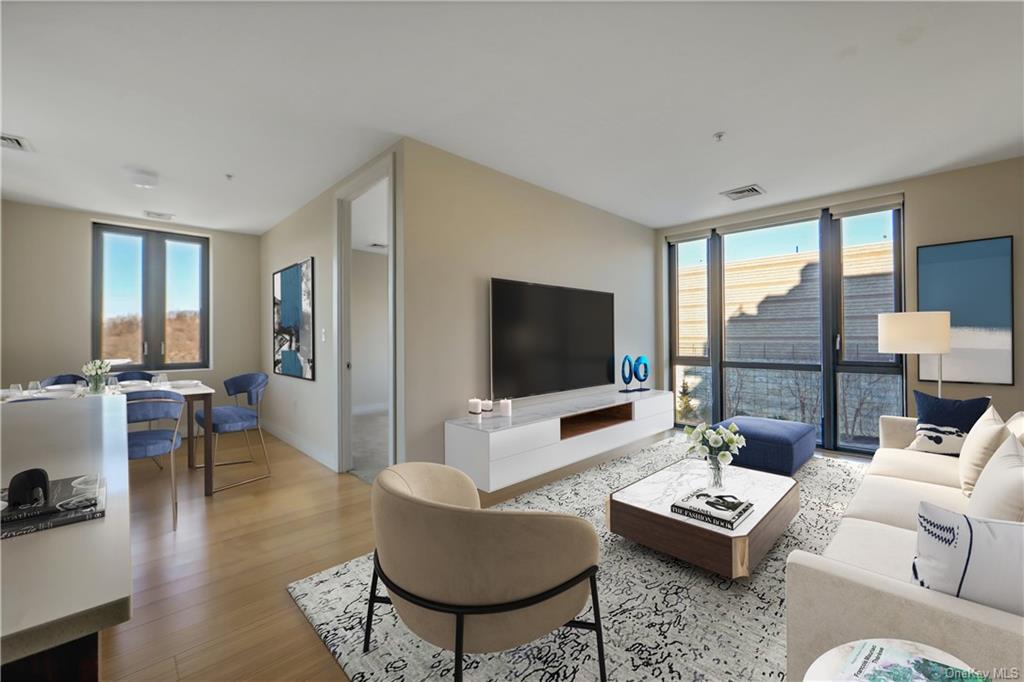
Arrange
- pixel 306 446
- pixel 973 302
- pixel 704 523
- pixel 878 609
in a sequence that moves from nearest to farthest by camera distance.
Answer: pixel 878 609
pixel 704 523
pixel 973 302
pixel 306 446

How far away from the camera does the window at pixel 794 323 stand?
415 cm

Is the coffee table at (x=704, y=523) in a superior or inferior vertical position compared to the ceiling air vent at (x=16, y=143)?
inferior

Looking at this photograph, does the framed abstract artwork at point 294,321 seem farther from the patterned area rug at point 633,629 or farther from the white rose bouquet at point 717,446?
the white rose bouquet at point 717,446

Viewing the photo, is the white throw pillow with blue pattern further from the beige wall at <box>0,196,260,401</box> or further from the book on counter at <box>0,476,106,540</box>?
the beige wall at <box>0,196,260,401</box>

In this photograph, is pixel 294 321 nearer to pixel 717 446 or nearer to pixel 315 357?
pixel 315 357

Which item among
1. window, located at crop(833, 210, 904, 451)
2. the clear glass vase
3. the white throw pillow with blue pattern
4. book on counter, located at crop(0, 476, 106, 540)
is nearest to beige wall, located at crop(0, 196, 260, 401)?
book on counter, located at crop(0, 476, 106, 540)

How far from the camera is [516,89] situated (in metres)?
2.42

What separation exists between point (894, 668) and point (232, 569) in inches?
106

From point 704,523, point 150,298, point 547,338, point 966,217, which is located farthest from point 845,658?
point 150,298

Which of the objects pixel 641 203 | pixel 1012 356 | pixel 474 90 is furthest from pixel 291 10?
pixel 1012 356

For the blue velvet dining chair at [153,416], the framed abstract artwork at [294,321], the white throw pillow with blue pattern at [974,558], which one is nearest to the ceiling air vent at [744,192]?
the white throw pillow with blue pattern at [974,558]

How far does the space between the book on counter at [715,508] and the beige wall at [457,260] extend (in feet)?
5.69

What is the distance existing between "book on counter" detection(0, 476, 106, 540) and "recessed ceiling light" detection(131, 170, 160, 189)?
3497 millimetres

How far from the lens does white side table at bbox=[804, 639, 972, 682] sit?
3.12ft
